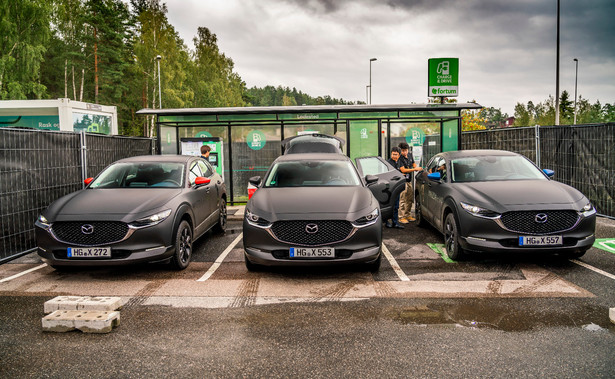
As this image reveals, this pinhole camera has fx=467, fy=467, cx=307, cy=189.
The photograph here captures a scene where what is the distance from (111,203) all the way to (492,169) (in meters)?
5.90

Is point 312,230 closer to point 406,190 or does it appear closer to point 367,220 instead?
point 367,220

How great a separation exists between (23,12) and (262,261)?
35.3 m

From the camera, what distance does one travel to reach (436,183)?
322 inches

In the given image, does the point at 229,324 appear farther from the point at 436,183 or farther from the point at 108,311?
the point at 436,183

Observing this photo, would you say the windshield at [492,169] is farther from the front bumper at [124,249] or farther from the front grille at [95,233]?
the front grille at [95,233]

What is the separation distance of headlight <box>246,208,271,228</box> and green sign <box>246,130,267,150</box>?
29.1 ft

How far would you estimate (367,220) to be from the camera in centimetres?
584

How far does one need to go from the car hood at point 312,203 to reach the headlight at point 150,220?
115 cm

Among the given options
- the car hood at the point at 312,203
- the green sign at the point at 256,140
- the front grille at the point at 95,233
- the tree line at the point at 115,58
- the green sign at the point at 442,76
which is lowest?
the front grille at the point at 95,233

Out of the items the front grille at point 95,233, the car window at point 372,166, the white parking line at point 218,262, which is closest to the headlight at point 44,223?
the front grille at point 95,233

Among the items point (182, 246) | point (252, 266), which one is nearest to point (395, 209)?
point (252, 266)

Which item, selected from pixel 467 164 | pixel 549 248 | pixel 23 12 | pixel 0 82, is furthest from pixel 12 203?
pixel 23 12

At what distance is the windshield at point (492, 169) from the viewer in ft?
24.7

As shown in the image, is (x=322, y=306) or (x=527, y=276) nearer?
(x=322, y=306)
